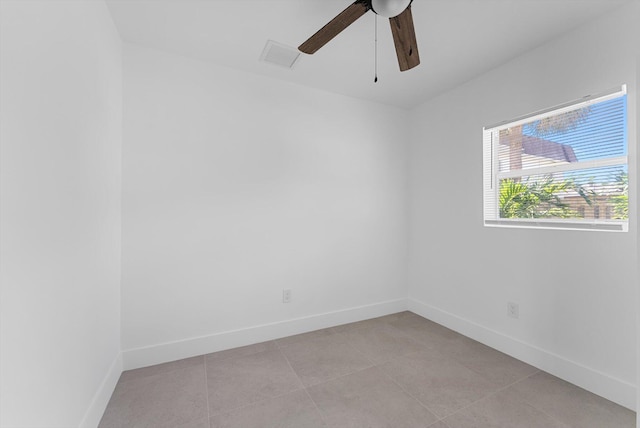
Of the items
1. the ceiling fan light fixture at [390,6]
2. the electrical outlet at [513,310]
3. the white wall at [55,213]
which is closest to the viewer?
the white wall at [55,213]

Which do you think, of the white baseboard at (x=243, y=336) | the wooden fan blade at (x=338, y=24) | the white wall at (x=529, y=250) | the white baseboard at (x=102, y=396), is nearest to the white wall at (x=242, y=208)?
the white baseboard at (x=243, y=336)

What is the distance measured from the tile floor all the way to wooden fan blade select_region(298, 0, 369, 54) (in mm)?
2202

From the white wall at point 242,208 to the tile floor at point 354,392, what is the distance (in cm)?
34

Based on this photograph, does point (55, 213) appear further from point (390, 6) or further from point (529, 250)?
point (529, 250)

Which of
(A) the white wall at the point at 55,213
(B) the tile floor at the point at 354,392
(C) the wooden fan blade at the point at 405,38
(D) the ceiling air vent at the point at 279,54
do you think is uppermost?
(D) the ceiling air vent at the point at 279,54

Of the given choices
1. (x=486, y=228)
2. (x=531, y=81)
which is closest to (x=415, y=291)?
(x=486, y=228)

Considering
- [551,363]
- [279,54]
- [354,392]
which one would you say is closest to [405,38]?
[279,54]

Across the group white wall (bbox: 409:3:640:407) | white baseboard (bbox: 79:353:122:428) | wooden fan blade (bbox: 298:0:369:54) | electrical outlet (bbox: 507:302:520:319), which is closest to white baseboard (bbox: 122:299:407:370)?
white baseboard (bbox: 79:353:122:428)

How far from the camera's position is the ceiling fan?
52.8 inches

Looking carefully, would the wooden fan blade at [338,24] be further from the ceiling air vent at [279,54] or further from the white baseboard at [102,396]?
the white baseboard at [102,396]

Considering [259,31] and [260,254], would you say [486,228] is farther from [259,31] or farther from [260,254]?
[259,31]

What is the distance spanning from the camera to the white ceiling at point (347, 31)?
1713 millimetres

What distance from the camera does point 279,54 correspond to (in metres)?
2.22

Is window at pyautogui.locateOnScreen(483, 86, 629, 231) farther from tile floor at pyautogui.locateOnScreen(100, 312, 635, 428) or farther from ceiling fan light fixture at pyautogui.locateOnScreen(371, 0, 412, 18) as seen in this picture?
ceiling fan light fixture at pyautogui.locateOnScreen(371, 0, 412, 18)
